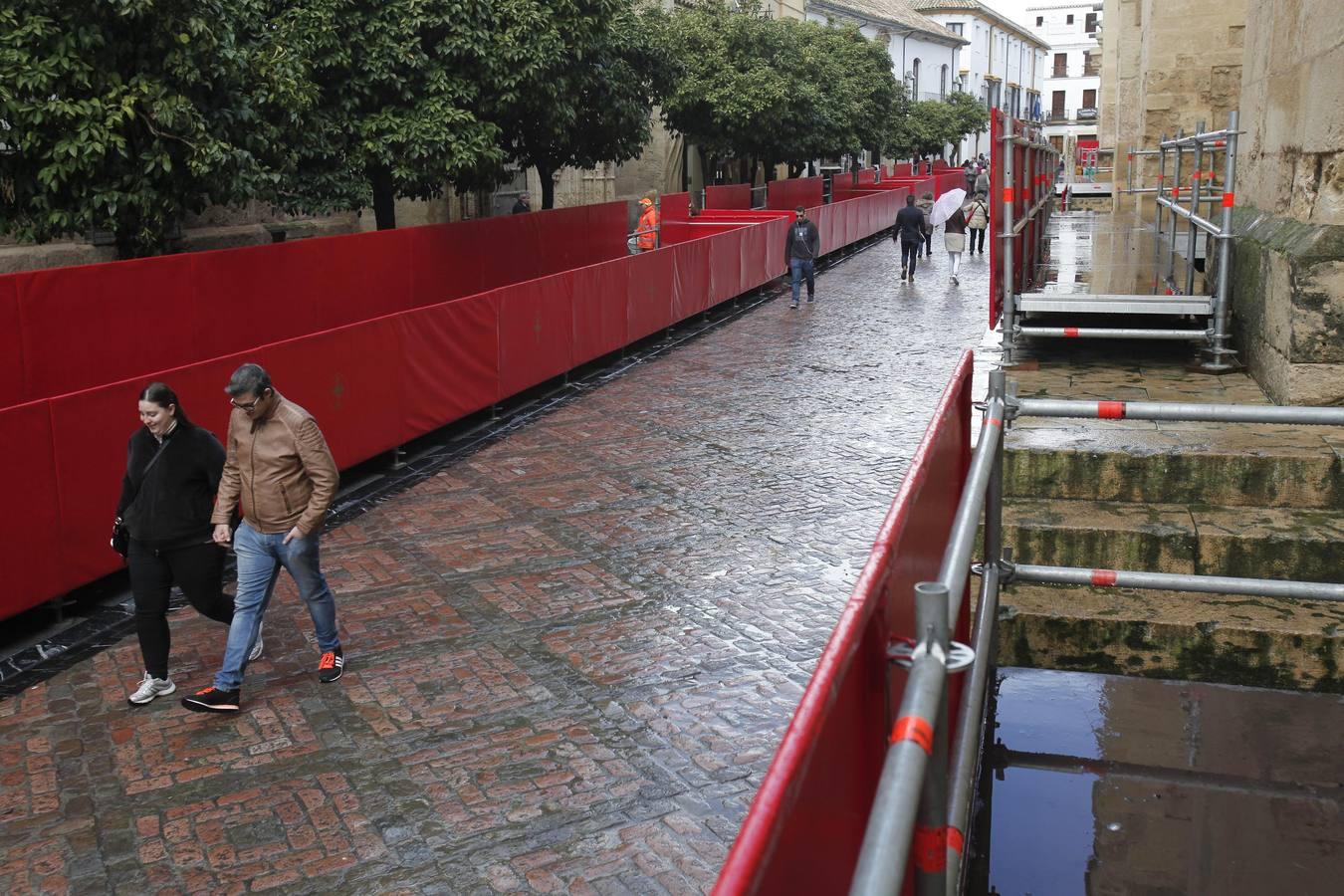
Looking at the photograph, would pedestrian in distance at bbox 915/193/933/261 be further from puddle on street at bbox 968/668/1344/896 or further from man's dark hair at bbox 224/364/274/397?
man's dark hair at bbox 224/364/274/397

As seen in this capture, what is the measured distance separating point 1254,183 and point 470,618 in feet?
23.6

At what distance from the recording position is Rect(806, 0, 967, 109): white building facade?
61856mm

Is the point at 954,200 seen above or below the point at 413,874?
A: above

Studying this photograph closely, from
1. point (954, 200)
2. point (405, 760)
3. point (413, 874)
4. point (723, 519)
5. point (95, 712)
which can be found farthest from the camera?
point (954, 200)

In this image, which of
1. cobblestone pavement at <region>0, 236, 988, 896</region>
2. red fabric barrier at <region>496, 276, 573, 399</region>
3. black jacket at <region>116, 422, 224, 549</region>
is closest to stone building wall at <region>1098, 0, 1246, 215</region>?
red fabric barrier at <region>496, 276, 573, 399</region>

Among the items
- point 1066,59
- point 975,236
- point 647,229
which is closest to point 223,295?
point 647,229

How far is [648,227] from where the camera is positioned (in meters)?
23.7

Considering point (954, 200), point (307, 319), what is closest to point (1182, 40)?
point (954, 200)

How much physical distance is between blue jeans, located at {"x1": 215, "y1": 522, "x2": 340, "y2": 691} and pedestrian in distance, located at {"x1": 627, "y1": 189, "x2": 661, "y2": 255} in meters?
17.1

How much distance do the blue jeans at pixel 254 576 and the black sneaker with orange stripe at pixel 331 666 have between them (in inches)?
14.7

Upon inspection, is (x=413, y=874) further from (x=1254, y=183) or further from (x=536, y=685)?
(x=1254, y=183)

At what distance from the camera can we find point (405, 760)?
6.03m

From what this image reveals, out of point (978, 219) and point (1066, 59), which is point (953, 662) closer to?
point (978, 219)

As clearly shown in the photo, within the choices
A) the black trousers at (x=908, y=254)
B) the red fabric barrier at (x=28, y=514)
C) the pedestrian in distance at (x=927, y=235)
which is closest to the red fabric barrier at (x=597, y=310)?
the red fabric barrier at (x=28, y=514)
